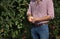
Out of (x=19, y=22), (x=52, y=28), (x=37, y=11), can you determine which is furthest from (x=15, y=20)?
(x=37, y=11)

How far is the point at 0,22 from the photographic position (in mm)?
5359

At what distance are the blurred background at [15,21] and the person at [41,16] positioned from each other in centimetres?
193

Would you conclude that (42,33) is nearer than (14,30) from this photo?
Yes

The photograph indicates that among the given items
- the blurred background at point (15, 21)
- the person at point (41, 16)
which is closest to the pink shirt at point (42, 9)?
the person at point (41, 16)

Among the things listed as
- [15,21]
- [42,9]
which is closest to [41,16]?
[42,9]

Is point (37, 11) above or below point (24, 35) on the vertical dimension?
above

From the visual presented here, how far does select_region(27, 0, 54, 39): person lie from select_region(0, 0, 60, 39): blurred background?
1.93m

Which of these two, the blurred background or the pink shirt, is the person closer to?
the pink shirt

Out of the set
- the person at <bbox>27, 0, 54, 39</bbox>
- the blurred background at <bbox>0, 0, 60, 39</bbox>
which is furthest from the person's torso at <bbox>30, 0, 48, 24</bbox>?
the blurred background at <bbox>0, 0, 60, 39</bbox>

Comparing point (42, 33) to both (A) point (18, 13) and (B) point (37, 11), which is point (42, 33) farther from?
(A) point (18, 13)

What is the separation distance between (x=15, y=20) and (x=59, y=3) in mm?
1107

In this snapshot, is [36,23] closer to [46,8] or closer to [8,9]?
[46,8]

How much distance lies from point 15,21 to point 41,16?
6.57 feet

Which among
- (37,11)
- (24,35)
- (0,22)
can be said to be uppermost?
(37,11)
